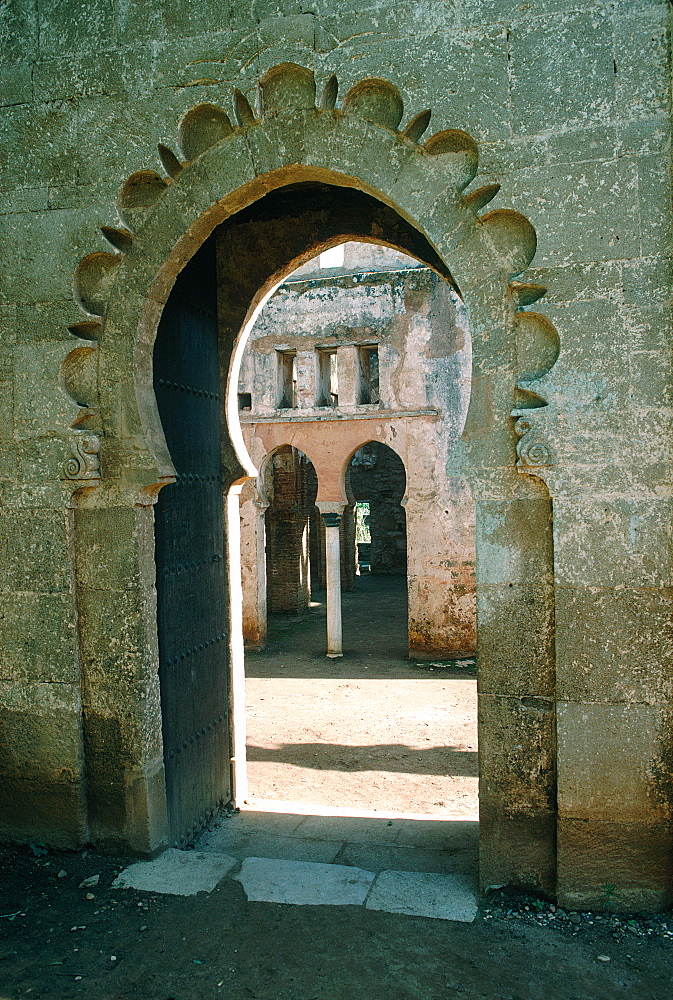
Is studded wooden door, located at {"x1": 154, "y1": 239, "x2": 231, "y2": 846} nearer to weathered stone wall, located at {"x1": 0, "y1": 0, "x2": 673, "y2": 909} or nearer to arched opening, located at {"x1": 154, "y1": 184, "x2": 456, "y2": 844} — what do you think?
arched opening, located at {"x1": 154, "y1": 184, "x2": 456, "y2": 844}

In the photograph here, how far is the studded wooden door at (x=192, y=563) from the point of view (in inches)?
183

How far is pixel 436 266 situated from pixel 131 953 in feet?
15.5

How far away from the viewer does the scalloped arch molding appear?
3.63 metres

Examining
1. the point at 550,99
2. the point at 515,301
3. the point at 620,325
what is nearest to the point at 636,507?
the point at 620,325

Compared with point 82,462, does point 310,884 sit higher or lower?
lower

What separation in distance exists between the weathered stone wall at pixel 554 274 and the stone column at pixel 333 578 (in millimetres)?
9951

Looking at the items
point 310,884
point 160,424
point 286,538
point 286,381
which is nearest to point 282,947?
point 310,884

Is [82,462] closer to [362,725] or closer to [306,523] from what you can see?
[362,725]

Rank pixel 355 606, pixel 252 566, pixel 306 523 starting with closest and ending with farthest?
pixel 252 566 < pixel 355 606 < pixel 306 523

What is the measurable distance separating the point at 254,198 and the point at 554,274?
171 centimetres

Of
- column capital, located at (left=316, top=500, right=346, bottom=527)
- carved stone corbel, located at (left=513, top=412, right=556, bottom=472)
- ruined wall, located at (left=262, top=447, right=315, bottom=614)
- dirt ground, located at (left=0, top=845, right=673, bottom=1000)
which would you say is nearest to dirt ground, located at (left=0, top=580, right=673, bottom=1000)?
dirt ground, located at (left=0, top=845, right=673, bottom=1000)

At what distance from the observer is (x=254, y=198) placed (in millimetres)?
4172

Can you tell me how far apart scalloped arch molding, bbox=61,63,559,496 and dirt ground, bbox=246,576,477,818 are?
153 inches

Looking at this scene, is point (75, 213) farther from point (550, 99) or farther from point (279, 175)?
point (550, 99)
